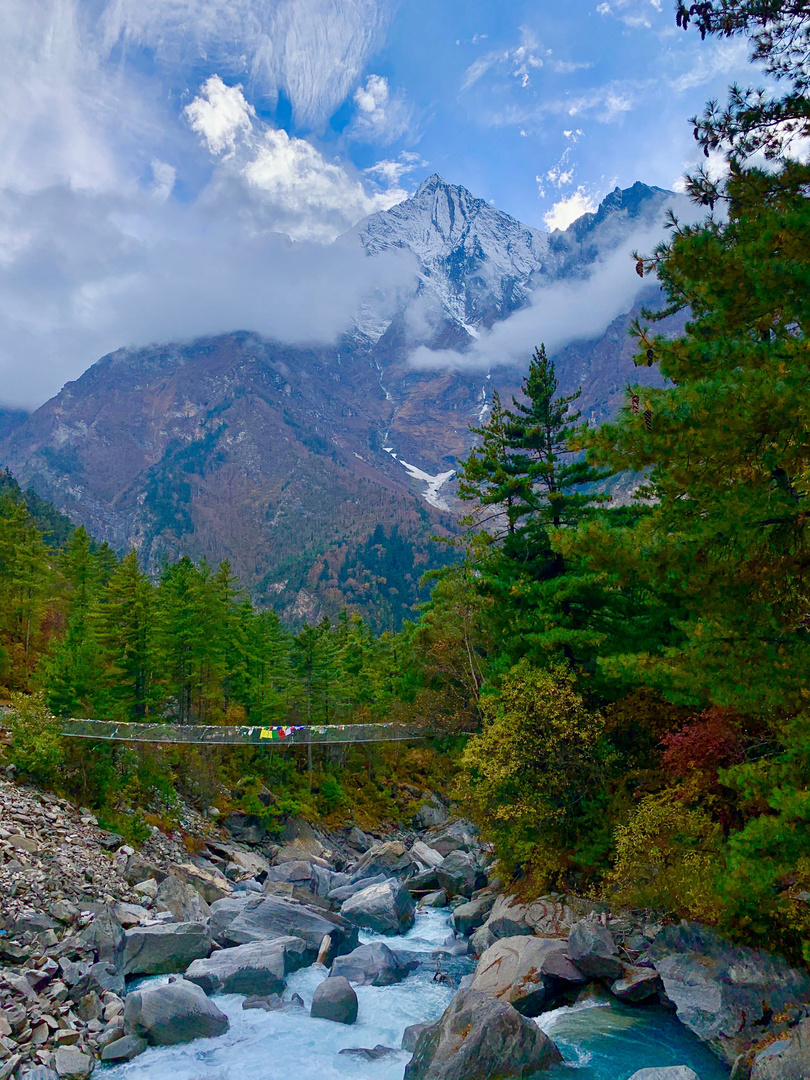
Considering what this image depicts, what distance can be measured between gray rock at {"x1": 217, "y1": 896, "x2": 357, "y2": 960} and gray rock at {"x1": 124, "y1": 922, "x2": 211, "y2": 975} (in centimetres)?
128

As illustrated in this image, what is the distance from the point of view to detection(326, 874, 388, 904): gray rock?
2286cm

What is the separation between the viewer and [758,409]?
5.69 meters

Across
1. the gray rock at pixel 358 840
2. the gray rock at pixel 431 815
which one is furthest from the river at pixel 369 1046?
the gray rock at pixel 431 815

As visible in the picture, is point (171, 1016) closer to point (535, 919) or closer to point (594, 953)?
point (594, 953)

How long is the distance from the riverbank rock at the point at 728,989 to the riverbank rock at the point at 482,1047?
7.65 feet

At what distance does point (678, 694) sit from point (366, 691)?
33.3 meters

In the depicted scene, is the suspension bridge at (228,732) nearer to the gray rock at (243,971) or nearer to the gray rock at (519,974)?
the gray rock at (243,971)

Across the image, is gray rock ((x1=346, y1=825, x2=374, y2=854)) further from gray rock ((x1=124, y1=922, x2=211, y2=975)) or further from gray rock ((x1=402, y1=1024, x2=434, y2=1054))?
gray rock ((x1=402, y1=1024, x2=434, y2=1054))

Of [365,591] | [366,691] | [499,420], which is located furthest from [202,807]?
[365,591]

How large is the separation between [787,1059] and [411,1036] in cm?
648

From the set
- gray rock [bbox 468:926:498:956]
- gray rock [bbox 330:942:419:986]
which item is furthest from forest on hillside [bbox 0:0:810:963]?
gray rock [bbox 330:942:419:986]

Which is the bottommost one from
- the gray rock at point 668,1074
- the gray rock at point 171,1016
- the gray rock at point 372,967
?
the gray rock at point 372,967

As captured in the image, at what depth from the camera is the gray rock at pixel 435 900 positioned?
23.1m

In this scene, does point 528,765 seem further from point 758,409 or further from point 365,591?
point 365,591
